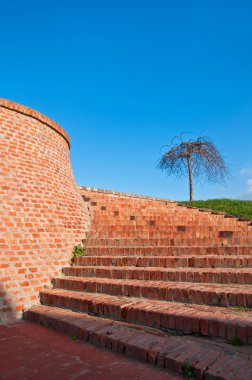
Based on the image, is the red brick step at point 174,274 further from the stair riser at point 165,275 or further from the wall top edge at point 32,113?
the wall top edge at point 32,113

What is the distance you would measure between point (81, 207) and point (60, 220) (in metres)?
1.10

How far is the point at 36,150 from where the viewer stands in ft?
19.0

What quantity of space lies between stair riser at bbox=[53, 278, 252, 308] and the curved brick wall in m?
0.69

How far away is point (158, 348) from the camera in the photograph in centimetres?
242

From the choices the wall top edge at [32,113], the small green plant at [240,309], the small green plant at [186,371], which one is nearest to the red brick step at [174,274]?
the small green plant at [240,309]

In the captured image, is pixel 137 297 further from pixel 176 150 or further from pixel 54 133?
pixel 176 150

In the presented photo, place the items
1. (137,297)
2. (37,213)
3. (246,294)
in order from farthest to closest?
(37,213), (137,297), (246,294)

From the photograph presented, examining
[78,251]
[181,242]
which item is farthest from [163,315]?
[78,251]

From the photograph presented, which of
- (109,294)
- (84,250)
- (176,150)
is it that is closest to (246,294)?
(109,294)

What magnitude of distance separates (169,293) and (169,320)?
0.59 metres

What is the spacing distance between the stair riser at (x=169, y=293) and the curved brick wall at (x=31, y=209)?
693mm

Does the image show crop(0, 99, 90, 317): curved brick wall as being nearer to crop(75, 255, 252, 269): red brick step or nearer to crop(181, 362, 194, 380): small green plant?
crop(75, 255, 252, 269): red brick step

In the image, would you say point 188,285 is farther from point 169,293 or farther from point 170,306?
point 170,306

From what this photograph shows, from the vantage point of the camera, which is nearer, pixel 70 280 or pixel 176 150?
pixel 70 280
